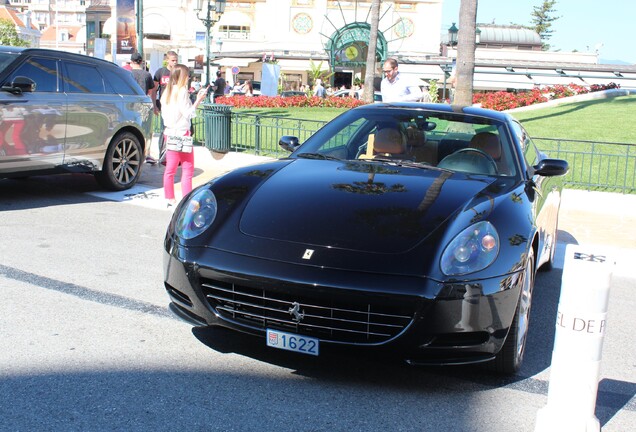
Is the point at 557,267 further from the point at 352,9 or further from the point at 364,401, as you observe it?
the point at 352,9

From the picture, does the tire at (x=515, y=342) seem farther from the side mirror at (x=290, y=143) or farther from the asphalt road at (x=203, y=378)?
the side mirror at (x=290, y=143)

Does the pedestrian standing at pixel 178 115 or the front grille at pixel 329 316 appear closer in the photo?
the front grille at pixel 329 316

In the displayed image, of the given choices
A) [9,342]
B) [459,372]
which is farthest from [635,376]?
[9,342]

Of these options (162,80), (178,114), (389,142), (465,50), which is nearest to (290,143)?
(389,142)

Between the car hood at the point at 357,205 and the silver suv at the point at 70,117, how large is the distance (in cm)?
476

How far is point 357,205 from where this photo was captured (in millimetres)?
4324

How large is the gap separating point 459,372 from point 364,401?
28.4 inches

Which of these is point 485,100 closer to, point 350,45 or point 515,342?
point 515,342

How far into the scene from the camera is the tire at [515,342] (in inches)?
159

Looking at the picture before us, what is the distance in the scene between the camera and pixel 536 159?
630 cm

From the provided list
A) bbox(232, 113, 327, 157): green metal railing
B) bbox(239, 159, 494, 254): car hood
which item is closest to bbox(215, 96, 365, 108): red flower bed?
bbox(232, 113, 327, 157): green metal railing

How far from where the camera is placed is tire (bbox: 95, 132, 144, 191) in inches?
392

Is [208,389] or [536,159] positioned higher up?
[536,159]

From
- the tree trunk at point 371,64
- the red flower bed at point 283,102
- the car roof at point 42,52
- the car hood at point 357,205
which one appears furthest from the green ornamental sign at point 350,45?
the car hood at point 357,205
